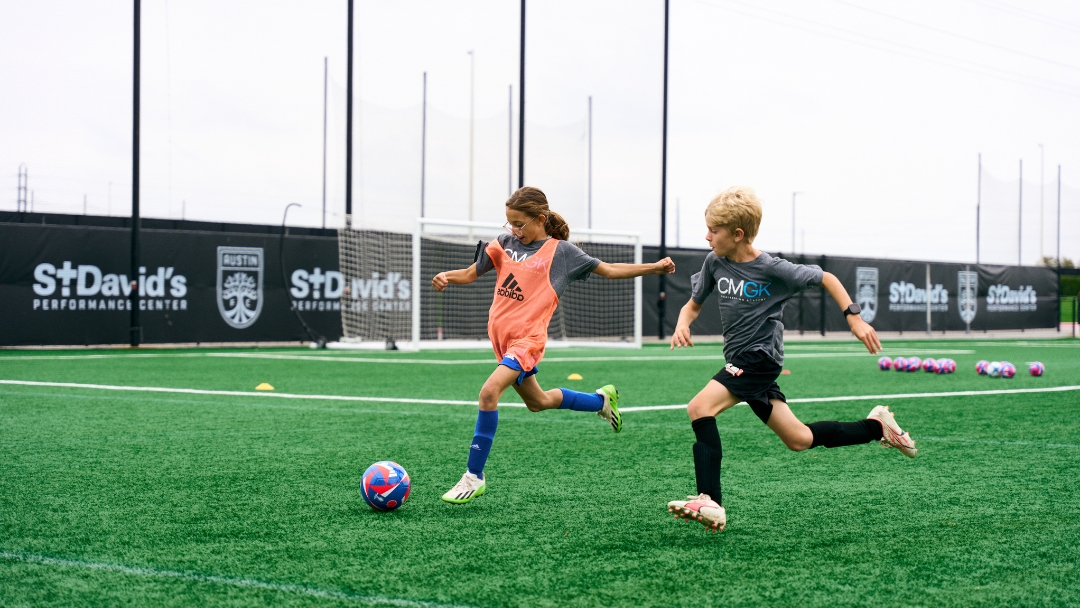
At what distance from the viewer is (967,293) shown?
106ft

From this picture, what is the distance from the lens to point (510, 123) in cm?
3666

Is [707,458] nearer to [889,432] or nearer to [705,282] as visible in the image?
[705,282]

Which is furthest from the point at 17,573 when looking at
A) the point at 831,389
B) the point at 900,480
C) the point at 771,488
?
the point at 831,389

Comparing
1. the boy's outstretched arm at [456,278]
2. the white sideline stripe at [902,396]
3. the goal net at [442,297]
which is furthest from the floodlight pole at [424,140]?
the boy's outstretched arm at [456,278]

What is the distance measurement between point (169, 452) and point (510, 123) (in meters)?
31.4

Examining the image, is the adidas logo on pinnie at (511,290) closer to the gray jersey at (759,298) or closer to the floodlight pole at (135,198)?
the gray jersey at (759,298)

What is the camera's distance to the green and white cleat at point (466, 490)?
474cm

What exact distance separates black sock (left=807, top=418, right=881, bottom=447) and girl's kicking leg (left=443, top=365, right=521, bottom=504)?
5.09 ft

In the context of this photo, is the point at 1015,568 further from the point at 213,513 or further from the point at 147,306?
the point at 147,306

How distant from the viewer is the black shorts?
4445 millimetres

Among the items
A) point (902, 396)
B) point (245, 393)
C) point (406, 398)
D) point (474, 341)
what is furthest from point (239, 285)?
point (902, 396)

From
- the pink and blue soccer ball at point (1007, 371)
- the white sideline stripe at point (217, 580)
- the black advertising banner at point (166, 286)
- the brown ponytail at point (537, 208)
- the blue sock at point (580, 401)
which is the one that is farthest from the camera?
the black advertising banner at point (166, 286)

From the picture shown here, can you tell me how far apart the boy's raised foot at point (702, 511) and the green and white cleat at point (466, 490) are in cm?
114

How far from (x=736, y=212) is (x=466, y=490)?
1882 millimetres
